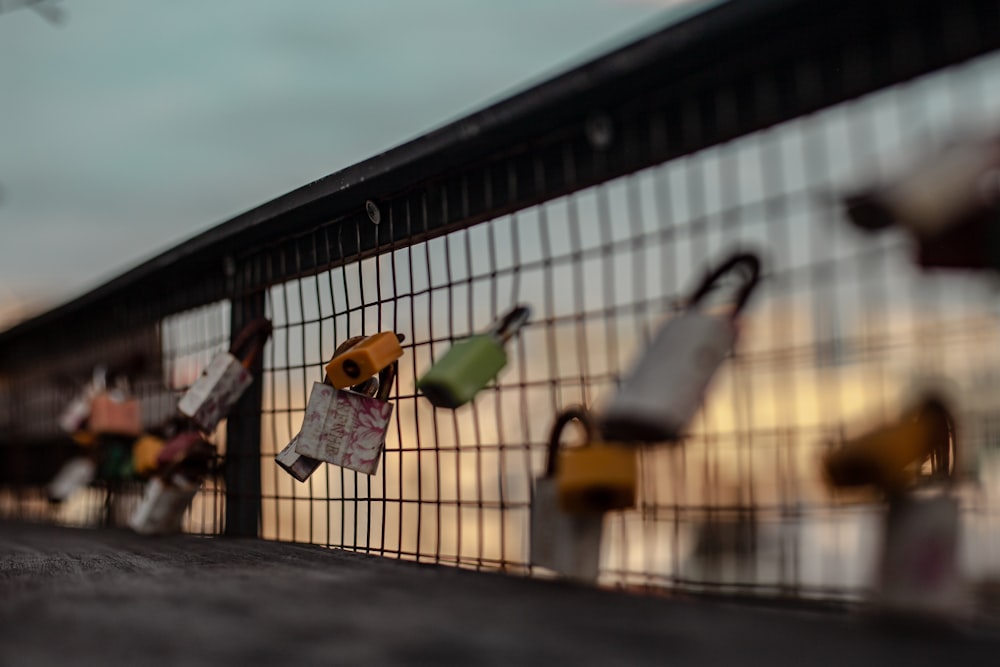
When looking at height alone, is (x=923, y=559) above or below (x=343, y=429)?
below

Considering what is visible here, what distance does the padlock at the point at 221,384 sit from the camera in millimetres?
2029

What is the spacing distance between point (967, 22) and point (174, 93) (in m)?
6.84

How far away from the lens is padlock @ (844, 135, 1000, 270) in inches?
32.5

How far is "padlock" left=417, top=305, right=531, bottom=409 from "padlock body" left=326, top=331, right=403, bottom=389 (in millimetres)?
245

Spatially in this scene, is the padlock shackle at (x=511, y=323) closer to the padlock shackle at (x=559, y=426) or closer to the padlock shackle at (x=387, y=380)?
the padlock shackle at (x=559, y=426)

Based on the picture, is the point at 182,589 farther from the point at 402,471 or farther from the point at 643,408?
the point at 643,408

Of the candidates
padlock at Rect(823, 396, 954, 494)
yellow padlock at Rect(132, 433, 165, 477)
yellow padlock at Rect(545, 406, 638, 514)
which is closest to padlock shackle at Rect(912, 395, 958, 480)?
padlock at Rect(823, 396, 954, 494)

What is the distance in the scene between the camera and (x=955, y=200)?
827 millimetres

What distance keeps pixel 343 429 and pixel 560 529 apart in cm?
49

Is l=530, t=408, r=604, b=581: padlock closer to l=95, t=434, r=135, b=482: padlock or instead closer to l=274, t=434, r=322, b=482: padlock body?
l=274, t=434, r=322, b=482: padlock body

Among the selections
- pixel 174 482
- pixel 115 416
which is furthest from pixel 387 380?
pixel 115 416

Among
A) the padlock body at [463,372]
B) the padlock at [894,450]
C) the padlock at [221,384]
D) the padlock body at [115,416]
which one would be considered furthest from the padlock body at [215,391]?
the padlock at [894,450]

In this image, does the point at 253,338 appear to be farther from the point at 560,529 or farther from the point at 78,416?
the point at 560,529

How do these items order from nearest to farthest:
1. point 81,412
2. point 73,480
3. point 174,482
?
point 174,482
point 81,412
point 73,480
